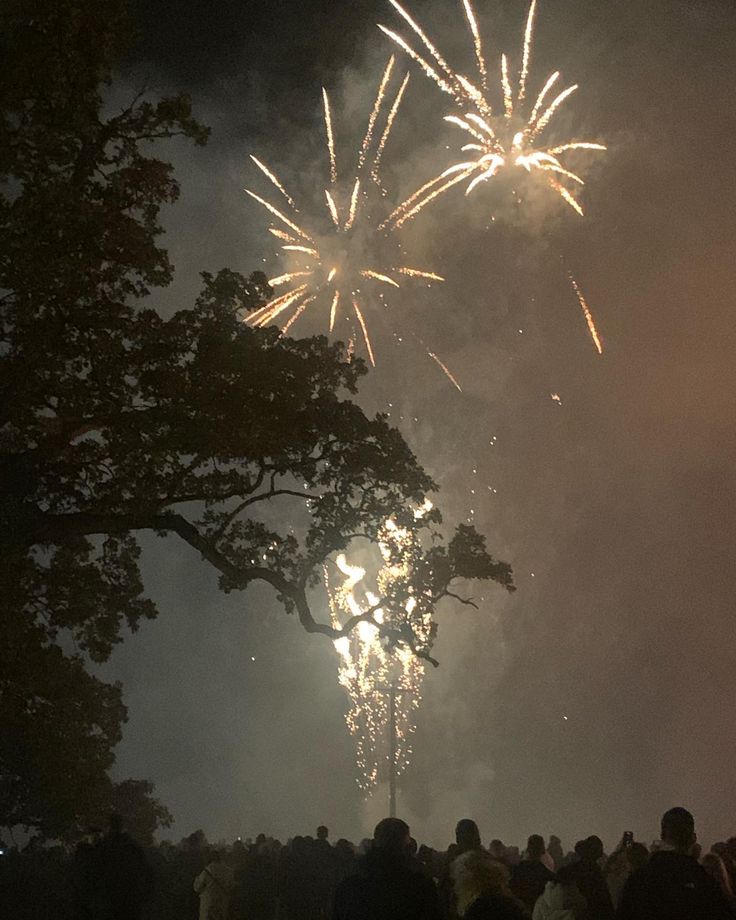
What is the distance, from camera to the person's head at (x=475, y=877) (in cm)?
709

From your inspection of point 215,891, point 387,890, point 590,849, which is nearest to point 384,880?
point 387,890

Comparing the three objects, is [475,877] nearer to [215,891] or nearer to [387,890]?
[387,890]

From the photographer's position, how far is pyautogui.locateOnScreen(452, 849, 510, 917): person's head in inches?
279

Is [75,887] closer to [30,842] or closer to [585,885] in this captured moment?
[585,885]

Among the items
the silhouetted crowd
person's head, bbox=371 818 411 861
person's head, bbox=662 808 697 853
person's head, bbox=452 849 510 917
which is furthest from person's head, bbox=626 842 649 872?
person's head, bbox=371 818 411 861

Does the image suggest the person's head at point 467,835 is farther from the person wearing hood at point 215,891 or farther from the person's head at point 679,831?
the person wearing hood at point 215,891

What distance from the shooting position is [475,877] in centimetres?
714

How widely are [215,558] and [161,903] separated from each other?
5224mm

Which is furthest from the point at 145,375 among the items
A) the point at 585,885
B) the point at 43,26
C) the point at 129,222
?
the point at 585,885

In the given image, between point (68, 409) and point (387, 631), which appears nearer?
point (68, 409)

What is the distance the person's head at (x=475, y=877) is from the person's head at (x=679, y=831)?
1.64m

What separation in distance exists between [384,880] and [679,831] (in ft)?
5.45

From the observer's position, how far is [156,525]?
51.9 ft

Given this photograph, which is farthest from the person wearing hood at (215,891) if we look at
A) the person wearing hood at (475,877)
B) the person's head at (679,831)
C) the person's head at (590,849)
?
the person's head at (679,831)
